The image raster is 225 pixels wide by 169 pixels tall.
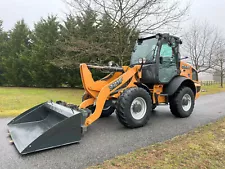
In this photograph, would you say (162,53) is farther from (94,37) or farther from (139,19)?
(94,37)

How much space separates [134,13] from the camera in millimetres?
11797

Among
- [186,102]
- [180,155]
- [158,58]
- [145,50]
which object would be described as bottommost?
[180,155]

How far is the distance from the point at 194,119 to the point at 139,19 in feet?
26.2

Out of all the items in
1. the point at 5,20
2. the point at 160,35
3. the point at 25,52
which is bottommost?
the point at 160,35

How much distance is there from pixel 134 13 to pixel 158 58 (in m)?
7.41

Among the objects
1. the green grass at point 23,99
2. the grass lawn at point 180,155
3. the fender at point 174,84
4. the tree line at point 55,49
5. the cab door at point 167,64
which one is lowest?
the green grass at point 23,99

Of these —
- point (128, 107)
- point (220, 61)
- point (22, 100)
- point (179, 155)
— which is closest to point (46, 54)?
point (22, 100)

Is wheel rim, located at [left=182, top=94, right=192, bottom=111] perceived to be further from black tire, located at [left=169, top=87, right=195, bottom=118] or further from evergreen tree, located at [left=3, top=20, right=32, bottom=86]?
evergreen tree, located at [left=3, top=20, right=32, bottom=86]

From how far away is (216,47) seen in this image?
22.1 meters

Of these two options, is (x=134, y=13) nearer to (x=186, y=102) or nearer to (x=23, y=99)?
(x=186, y=102)

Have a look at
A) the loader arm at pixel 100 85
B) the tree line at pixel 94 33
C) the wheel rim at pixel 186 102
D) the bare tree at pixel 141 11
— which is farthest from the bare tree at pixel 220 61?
the loader arm at pixel 100 85

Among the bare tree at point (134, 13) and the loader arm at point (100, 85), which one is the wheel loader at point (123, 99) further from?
the bare tree at point (134, 13)

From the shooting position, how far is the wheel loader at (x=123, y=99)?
139 inches

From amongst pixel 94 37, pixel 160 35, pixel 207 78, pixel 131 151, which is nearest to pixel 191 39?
pixel 207 78
